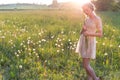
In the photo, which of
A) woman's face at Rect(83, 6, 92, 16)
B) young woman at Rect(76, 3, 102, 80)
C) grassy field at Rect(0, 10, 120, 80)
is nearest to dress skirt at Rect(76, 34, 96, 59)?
young woman at Rect(76, 3, 102, 80)

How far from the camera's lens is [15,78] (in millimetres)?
8648

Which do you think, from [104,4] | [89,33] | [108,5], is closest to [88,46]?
[89,33]

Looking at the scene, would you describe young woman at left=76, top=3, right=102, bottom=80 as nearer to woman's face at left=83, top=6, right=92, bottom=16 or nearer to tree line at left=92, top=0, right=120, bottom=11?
woman's face at left=83, top=6, right=92, bottom=16

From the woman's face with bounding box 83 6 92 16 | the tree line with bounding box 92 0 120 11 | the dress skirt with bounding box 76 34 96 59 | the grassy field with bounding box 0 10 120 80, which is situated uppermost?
the woman's face with bounding box 83 6 92 16

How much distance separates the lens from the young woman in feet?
24.8

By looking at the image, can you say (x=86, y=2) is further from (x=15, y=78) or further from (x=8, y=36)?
(x=8, y=36)

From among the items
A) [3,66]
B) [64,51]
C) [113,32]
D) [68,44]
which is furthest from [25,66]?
[113,32]

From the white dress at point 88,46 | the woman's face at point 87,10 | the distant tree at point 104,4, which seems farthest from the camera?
the distant tree at point 104,4

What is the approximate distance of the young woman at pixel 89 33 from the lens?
7.55 m

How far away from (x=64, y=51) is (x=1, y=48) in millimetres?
1792

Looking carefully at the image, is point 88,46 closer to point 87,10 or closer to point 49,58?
point 87,10

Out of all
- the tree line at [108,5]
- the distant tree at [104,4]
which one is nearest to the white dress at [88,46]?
the tree line at [108,5]

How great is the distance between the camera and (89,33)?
25.3 feet

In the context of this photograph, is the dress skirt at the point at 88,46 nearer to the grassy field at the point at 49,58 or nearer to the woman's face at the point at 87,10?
the woman's face at the point at 87,10
